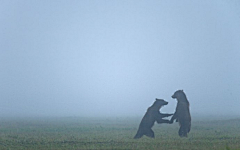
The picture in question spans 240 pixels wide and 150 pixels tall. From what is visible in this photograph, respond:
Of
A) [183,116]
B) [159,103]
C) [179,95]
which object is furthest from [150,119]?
[179,95]

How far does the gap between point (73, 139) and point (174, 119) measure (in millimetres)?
6635

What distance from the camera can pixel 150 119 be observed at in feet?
70.3

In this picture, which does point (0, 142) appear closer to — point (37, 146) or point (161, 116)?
point (37, 146)

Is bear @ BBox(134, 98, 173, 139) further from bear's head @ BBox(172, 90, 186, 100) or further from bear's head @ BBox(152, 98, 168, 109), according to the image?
bear's head @ BBox(172, 90, 186, 100)

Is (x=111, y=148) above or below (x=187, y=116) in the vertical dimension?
below

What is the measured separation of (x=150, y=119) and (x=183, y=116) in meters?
2.12

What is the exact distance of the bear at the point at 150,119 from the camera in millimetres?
21250

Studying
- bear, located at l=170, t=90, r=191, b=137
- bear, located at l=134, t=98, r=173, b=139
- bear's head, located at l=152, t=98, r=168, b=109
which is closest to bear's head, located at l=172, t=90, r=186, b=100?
bear, located at l=170, t=90, r=191, b=137

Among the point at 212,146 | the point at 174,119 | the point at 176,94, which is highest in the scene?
the point at 176,94

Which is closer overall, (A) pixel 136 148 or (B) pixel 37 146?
(A) pixel 136 148

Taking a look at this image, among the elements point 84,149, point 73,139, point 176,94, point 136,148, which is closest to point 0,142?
point 73,139

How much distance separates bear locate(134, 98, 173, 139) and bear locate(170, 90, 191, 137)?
0.71 m

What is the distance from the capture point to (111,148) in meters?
17.6

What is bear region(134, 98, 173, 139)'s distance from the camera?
69.7ft
